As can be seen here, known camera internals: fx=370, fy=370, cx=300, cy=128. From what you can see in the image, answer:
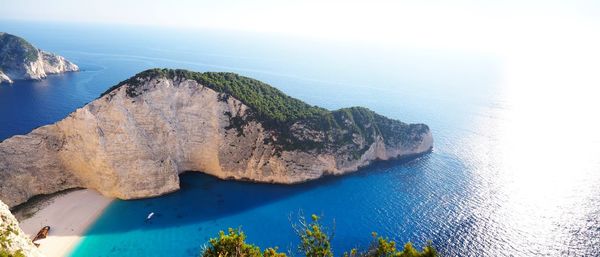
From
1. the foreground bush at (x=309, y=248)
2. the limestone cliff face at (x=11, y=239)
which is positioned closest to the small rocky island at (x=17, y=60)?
the limestone cliff face at (x=11, y=239)

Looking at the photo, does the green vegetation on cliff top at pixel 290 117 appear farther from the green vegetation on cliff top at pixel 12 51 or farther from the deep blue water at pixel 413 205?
the green vegetation on cliff top at pixel 12 51

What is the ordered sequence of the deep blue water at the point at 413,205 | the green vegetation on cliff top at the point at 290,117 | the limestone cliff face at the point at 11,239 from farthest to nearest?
the green vegetation on cliff top at the point at 290,117 → the deep blue water at the point at 413,205 → the limestone cliff face at the point at 11,239

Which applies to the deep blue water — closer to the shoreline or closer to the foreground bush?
the shoreline

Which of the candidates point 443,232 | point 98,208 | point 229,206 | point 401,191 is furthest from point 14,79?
point 443,232

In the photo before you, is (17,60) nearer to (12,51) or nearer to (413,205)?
(12,51)

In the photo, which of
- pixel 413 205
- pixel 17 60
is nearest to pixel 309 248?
pixel 413 205

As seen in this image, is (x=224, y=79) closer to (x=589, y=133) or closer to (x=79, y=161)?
(x=79, y=161)
